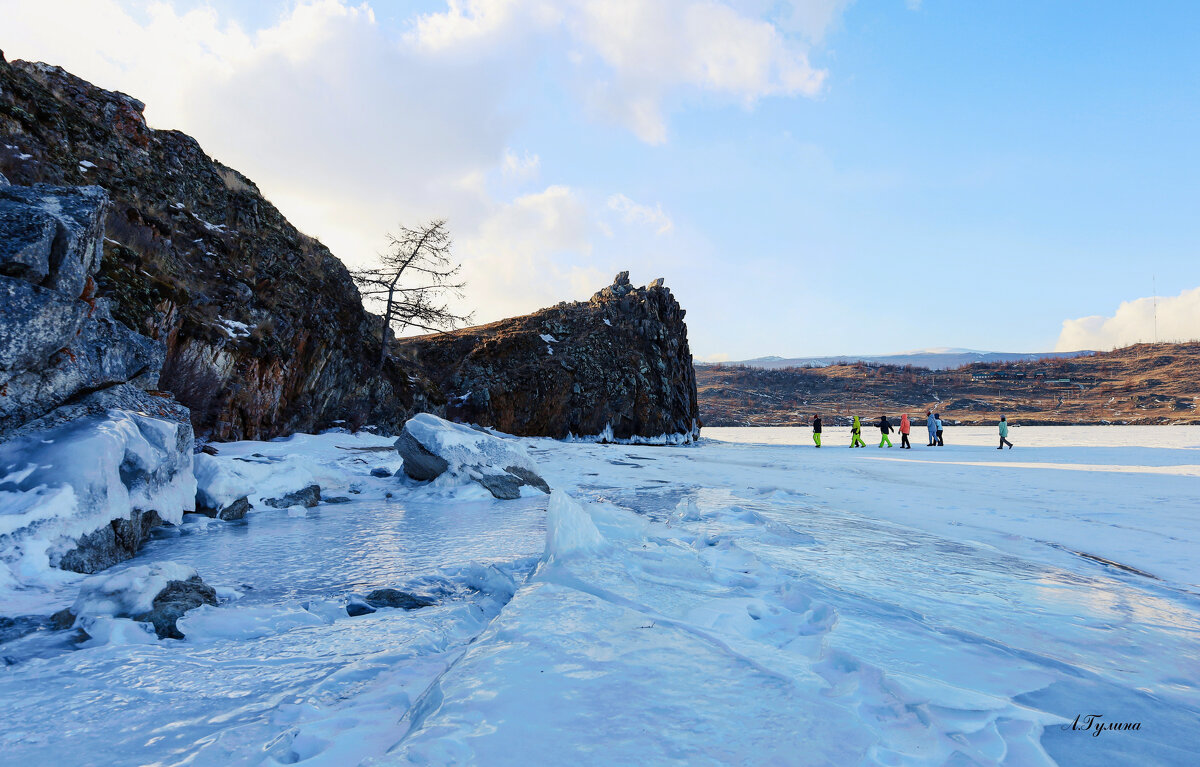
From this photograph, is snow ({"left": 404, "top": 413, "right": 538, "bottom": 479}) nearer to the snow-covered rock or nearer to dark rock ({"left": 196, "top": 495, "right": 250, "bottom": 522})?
dark rock ({"left": 196, "top": 495, "right": 250, "bottom": 522})

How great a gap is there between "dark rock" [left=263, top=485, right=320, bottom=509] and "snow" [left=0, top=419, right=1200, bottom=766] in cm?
150

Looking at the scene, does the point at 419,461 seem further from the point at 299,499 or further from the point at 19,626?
the point at 19,626

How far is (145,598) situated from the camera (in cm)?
336

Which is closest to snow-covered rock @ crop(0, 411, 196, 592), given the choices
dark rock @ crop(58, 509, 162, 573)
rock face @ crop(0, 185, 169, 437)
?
dark rock @ crop(58, 509, 162, 573)

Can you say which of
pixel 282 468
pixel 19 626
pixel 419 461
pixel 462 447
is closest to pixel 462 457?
pixel 462 447

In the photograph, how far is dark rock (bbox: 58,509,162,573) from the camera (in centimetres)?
430

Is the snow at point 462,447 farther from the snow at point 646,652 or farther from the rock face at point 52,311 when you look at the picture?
the rock face at point 52,311

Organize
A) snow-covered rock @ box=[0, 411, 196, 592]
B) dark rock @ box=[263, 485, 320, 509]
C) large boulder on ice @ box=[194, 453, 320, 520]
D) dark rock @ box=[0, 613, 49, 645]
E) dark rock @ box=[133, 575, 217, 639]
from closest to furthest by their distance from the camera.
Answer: dark rock @ box=[0, 613, 49, 645], dark rock @ box=[133, 575, 217, 639], snow-covered rock @ box=[0, 411, 196, 592], large boulder on ice @ box=[194, 453, 320, 520], dark rock @ box=[263, 485, 320, 509]

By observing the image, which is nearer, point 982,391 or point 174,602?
point 174,602

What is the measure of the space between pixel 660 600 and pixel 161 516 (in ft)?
19.3

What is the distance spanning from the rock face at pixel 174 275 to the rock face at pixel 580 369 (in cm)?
843

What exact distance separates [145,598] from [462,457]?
6414 mm

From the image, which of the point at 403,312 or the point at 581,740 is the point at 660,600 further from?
the point at 403,312

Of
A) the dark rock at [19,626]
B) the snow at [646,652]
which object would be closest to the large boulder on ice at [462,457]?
the snow at [646,652]
